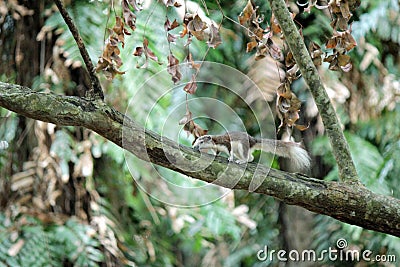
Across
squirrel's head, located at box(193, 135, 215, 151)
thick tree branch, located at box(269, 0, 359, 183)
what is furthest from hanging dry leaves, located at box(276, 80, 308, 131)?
squirrel's head, located at box(193, 135, 215, 151)

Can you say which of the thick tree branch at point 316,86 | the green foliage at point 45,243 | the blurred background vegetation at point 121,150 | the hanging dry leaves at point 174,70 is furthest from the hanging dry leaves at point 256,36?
the green foliage at point 45,243

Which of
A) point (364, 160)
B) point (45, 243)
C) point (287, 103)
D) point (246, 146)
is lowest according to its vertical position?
point (45, 243)

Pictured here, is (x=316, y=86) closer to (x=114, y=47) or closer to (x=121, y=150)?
(x=114, y=47)

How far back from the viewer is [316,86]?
1.25 meters

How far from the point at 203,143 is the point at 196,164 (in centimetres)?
21

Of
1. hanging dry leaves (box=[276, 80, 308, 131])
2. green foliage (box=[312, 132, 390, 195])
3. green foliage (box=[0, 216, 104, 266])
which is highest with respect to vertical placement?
hanging dry leaves (box=[276, 80, 308, 131])

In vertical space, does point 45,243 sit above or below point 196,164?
below

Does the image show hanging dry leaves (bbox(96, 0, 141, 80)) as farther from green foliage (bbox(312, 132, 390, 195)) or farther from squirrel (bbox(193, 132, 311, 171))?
green foliage (bbox(312, 132, 390, 195))

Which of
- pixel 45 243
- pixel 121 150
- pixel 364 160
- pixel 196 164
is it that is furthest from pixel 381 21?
pixel 196 164

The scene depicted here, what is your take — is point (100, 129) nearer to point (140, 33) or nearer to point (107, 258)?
point (140, 33)

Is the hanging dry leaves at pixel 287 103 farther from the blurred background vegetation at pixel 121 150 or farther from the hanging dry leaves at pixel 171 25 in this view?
the blurred background vegetation at pixel 121 150

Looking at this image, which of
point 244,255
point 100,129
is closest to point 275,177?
point 100,129

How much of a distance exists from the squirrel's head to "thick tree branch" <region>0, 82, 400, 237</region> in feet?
0.39

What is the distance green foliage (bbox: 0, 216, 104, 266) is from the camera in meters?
2.38
